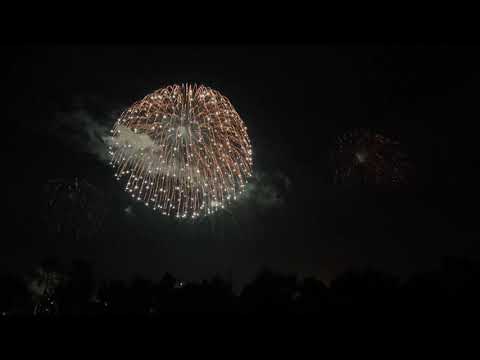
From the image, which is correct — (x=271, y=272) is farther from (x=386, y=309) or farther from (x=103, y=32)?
(x=103, y=32)

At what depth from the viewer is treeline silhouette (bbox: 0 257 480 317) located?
29.5 ft

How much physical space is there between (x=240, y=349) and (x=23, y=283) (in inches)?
1590

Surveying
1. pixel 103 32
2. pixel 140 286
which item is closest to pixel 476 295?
pixel 103 32

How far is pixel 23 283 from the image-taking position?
38.3 metres

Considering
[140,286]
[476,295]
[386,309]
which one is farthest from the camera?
[140,286]

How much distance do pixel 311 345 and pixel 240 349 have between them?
0.95 m

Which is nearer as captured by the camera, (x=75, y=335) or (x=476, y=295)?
(x=75, y=335)

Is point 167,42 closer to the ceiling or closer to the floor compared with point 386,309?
closer to the ceiling

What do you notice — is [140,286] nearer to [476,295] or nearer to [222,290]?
[222,290]

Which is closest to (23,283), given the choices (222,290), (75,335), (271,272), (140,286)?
(140,286)

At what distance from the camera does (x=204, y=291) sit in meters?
25.6

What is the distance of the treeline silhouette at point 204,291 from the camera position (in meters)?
8.99

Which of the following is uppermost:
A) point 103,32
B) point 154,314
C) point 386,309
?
point 103,32

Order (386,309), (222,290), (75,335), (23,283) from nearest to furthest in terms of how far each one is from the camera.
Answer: (75,335)
(386,309)
(222,290)
(23,283)
